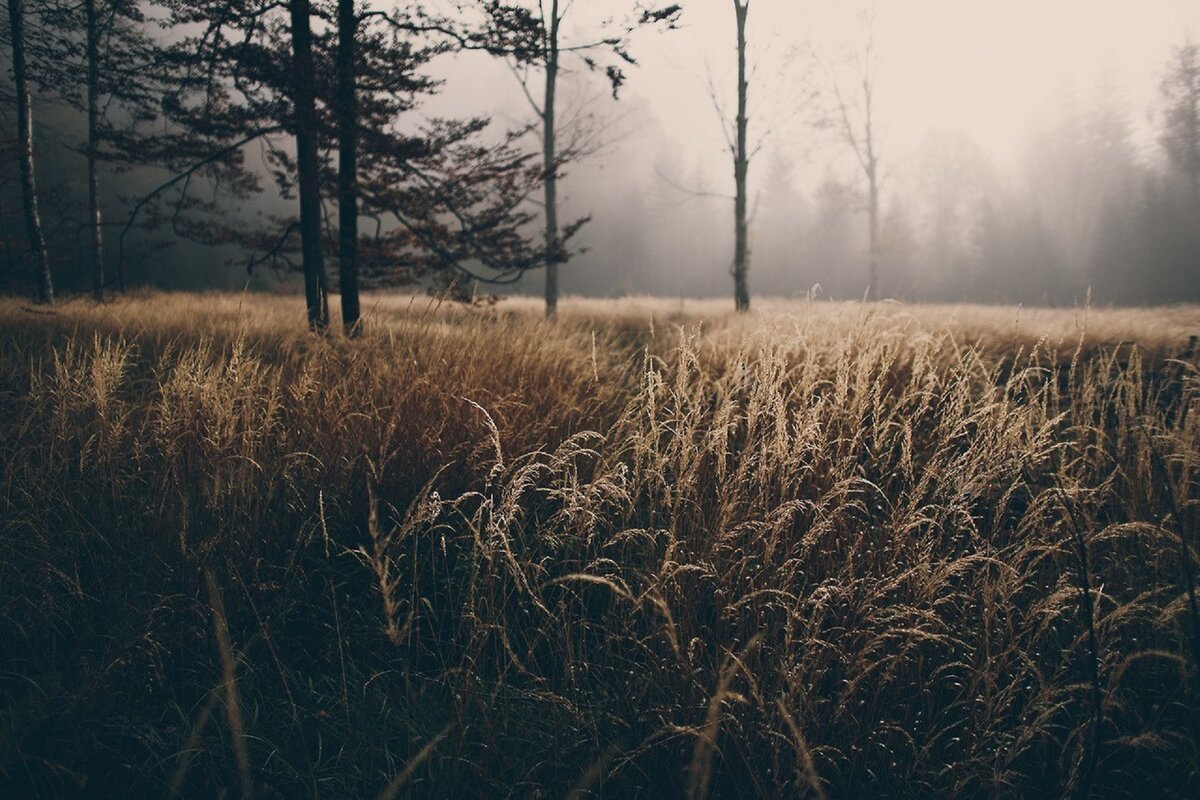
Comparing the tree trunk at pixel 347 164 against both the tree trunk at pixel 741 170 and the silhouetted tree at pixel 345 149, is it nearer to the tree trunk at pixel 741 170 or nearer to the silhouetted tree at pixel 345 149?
the silhouetted tree at pixel 345 149

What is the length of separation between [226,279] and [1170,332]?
49.5 metres

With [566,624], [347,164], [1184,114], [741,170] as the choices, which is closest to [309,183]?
[347,164]

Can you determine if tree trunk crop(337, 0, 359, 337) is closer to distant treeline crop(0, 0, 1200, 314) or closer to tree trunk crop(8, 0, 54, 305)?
distant treeline crop(0, 0, 1200, 314)

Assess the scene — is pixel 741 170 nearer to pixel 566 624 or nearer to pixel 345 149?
pixel 345 149

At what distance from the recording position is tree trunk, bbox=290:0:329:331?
5785 mm

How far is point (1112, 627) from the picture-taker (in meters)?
1.65

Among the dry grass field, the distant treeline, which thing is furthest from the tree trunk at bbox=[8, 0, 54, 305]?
the dry grass field

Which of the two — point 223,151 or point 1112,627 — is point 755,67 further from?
point 1112,627

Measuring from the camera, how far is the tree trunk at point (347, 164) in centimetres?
Result: 607

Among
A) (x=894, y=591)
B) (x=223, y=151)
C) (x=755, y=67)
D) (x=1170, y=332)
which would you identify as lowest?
(x=894, y=591)

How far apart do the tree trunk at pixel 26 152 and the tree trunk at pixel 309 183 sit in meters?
6.95

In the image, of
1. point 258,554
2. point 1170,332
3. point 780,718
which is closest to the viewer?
point 780,718

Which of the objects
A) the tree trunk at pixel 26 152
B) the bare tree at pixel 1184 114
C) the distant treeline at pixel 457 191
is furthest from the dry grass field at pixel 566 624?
the bare tree at pixel 1184 114

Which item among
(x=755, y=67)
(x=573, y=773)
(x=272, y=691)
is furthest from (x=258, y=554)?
(x=755, y=67)
